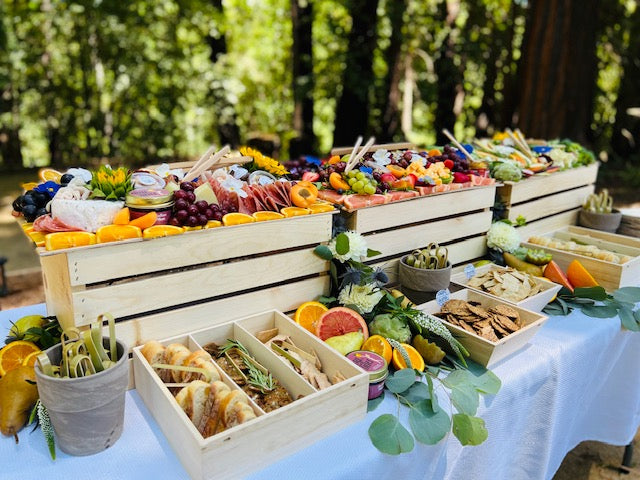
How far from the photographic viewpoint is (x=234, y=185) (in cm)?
194

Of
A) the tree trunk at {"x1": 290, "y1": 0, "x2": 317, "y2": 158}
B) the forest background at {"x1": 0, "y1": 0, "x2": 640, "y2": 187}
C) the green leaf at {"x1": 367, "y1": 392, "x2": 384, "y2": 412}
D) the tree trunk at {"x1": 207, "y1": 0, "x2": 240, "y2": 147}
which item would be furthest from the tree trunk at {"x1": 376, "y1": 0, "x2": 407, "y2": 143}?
the green leaf at {"x1": 367, "y1": 392, "x2": 384, "y2": 412}

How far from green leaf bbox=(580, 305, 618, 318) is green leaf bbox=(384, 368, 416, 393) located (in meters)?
1.08

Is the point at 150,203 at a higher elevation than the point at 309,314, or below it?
higher

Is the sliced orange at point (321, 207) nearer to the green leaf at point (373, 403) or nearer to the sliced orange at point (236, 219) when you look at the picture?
the sliced orange at point (236, 219)

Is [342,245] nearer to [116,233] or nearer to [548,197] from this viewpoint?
[116,233]

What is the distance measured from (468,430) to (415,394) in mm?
187

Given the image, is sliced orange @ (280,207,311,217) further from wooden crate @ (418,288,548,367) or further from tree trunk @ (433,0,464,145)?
tree trunk @ (433,0,464,145)

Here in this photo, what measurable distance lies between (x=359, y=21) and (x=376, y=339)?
7206mm

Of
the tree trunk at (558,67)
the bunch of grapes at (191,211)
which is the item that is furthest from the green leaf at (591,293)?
the tree trunk at (558,67)

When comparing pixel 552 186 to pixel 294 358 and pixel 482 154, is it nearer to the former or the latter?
pixel 482 154

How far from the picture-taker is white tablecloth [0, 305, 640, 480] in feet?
4.41

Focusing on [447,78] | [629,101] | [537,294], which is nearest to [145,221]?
[537,294]

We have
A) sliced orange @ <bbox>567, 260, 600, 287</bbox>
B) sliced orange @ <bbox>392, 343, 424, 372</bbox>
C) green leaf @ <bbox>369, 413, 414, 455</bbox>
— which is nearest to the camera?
green leaf @ <bbox>369, 413, 414, 455</bbox>

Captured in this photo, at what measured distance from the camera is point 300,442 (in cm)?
140
